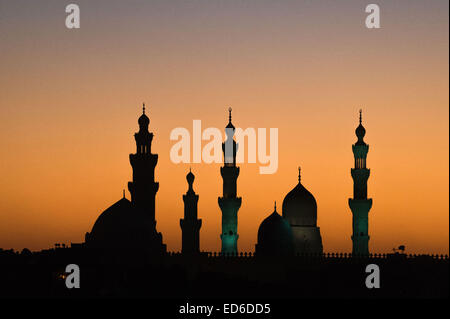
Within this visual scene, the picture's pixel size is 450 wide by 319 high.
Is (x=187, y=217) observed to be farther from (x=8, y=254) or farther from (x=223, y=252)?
(x=8, y=254)

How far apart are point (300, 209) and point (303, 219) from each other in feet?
2.16

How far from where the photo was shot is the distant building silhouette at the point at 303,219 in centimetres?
8562

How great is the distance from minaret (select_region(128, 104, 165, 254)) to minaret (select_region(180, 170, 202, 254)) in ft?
7.27

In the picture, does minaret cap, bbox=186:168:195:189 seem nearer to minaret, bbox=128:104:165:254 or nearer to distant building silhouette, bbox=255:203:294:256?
minaret, bbox=128:104:165:254

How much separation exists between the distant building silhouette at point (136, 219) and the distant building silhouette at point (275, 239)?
603 cm

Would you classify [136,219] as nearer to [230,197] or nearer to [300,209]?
[230,197]

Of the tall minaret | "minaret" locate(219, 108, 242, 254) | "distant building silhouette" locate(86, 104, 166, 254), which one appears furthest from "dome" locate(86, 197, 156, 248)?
the tall minaret

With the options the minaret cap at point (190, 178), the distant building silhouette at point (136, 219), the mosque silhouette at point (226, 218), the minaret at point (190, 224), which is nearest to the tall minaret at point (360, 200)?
the mosque silhouette at point (226, 218)

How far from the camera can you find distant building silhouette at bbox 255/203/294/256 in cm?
8288

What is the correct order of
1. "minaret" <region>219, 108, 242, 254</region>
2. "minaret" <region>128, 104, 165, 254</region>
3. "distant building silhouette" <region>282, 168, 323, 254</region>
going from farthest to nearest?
"distant building silhouette" <region>282, 168, 323, 254</region>, "minaret" <region>219, 108, 242, 254</region>, "minaret" <region>128, 104, 165, 254</region>

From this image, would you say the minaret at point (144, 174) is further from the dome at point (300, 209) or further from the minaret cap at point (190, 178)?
the dome at point (300, 209)
